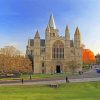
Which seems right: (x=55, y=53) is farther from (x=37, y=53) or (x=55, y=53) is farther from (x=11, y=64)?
(x=11, y=64)

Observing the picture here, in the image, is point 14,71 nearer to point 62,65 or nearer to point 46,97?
point 62,65

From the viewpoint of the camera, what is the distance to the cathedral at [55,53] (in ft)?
386

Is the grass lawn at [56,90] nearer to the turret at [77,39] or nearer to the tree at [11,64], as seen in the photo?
the tree at [11,64]

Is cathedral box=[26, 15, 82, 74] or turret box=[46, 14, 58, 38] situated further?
turret box=[46, 14, 58, 38]

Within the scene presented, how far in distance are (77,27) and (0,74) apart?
170 feet

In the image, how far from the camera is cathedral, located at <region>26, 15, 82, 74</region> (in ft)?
386

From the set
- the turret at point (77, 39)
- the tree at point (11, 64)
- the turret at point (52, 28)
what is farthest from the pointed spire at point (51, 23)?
the tree at point (11, 64)

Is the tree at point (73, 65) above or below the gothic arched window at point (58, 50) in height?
below

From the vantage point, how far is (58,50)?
392 ft

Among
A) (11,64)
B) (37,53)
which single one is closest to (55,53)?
(37,53)

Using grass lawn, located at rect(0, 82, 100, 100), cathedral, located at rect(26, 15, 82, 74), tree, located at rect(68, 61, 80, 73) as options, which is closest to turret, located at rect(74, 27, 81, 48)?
cathedral, located at rect(26, 15, 82, 74)

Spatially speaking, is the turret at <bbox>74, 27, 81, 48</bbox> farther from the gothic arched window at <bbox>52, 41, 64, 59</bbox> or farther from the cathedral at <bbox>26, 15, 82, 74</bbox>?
the gothic arched window at <bbox>52, 41, 64, 59</bbox>

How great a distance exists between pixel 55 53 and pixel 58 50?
1690 mm

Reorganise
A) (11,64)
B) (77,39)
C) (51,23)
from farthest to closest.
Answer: (51,23)
(77,39)
(11,64)
